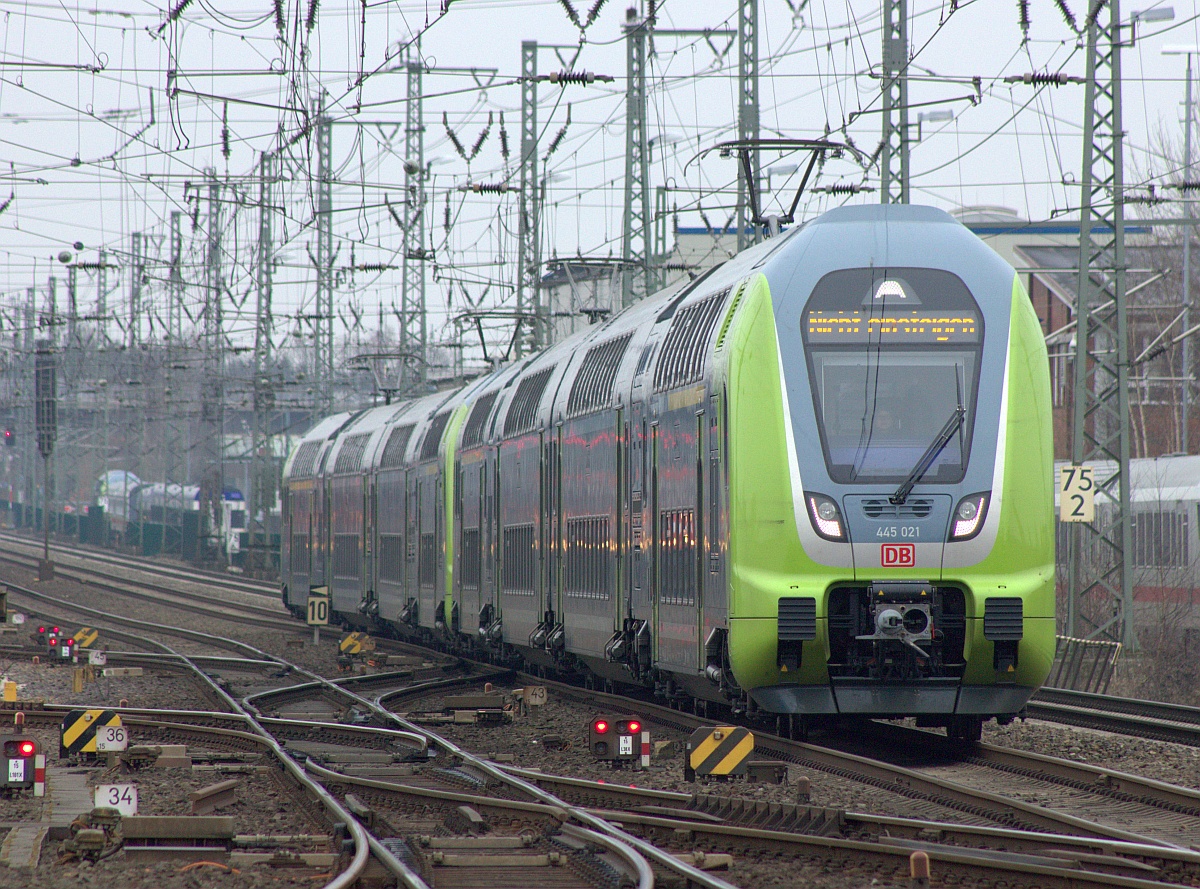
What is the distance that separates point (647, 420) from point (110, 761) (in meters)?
5.68

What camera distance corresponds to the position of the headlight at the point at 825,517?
12602mm

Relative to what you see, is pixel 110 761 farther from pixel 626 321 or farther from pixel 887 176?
pixel 887 176

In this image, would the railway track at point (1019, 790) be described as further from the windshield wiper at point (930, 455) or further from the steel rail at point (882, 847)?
the windshield wiper at point (930, 455)

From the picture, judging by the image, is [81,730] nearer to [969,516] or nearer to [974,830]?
[969,516]

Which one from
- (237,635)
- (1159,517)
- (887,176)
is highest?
(887,176)

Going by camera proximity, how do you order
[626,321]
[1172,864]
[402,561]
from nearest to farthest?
1. [1172,864]
2. [626,321]
3. [402,561]

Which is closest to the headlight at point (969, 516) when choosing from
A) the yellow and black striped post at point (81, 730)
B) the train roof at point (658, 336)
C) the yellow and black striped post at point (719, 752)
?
the train roof at point (658, 336)

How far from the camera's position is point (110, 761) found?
13844mm

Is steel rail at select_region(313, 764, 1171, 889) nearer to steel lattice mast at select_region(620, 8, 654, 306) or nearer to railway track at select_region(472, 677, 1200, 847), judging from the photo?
railway track at select_region(472, 677, 1200, 847)

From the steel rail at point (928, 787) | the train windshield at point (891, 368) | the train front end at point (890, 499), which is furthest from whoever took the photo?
the train windshield at point (891, 368)

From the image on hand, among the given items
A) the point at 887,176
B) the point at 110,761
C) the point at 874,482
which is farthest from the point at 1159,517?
the point at 110,761

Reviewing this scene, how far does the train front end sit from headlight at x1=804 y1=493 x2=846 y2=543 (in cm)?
1

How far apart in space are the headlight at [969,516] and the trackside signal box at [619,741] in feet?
9.49

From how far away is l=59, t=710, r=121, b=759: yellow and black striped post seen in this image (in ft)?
46.9
